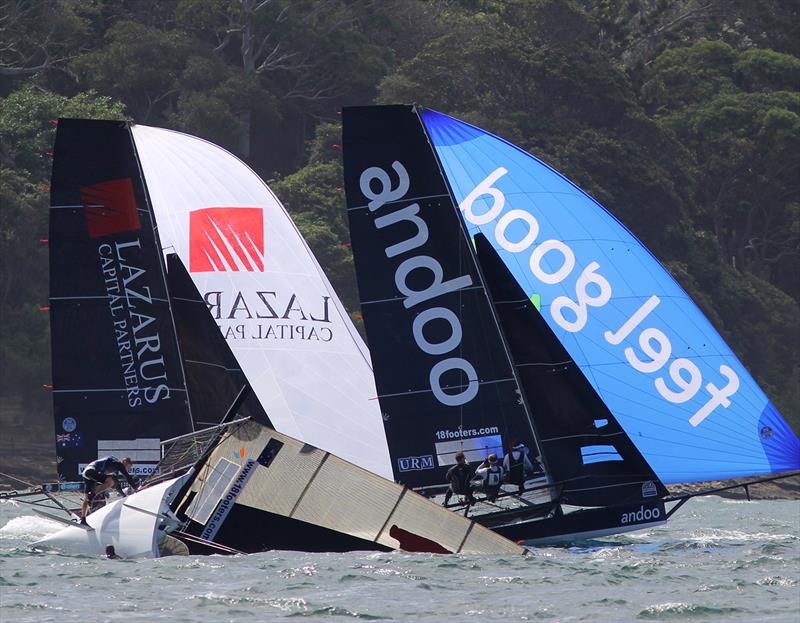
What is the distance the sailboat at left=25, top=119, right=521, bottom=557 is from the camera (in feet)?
52.0

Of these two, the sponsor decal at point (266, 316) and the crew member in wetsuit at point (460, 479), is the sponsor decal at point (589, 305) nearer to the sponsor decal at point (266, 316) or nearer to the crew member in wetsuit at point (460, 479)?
the crew member in wetsuit at point (460, 479)

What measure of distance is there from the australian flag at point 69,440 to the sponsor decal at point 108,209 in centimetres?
232

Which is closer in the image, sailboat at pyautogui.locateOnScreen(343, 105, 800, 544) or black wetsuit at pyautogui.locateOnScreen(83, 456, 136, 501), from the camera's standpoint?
black wetsuit at pyautogui.locateOnScreen(83, 456, 136, 501)

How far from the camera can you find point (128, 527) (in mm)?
15992

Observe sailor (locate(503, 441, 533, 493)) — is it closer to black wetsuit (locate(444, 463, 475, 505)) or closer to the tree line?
black wetsuit (locate(444, 463, 475, 505))

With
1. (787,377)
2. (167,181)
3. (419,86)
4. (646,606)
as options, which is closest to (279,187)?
(419,86)

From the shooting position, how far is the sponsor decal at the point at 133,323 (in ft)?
62.1

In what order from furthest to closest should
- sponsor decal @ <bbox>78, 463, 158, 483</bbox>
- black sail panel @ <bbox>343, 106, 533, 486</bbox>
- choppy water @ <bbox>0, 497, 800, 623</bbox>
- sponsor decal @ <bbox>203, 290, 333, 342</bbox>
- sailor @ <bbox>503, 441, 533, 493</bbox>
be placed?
sponsor decal @ <bbox>203, 290, 333, 342</bbox> → sponsor decal @ <bbox>78, 463, 158, 483</bbox> → black sail panel @ <bbox>343, 106, 533, 486</bbox> → sailor @ <bbox>503, 441, 533, 493</bbox> → choppy water @ <bbox>0, 497, 800, 623</bbox>

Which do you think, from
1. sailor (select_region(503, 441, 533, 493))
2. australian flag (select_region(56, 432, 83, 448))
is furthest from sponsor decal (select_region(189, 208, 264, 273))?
sailor (select_region(503, 441, 533, 493))

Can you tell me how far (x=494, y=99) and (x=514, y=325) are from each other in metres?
30.1

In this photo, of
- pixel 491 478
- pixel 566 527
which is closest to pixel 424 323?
pixel 491 478

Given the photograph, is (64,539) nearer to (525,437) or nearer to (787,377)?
(525,437)

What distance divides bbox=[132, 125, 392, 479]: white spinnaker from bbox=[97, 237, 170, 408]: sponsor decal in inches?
55.1

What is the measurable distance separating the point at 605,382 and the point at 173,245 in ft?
20.0
